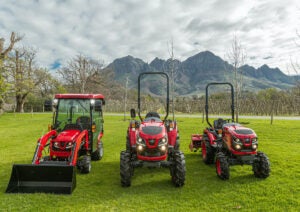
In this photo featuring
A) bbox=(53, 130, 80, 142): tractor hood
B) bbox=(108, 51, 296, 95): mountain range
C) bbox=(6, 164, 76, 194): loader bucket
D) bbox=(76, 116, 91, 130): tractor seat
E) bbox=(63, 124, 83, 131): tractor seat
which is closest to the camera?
bbox=(6, 164, 76, 194): loader bucket

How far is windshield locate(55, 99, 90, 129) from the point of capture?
644 centimetres

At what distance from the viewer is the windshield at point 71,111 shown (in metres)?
6.44

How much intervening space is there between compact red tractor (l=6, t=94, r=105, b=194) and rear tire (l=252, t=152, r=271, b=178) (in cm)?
400

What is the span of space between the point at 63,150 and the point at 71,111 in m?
1.52

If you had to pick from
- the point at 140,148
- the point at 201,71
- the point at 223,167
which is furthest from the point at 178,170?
the point at 201,71

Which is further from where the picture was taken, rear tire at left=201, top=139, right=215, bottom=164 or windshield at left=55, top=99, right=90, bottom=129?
windshield at left=55, top=99, right=90, bottom=129

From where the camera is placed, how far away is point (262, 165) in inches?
195

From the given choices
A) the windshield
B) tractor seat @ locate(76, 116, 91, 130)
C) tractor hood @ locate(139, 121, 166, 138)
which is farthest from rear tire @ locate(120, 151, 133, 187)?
the windshield

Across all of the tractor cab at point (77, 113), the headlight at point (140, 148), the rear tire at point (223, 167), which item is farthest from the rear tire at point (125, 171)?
the rear tire at point (223, 167)

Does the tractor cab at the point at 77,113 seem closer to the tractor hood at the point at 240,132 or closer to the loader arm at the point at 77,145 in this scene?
the loader arm at the point at 77,145

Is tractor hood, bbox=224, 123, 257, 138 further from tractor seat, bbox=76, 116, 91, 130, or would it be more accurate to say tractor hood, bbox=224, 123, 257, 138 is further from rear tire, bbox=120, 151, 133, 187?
tractor seat, bbox=76, 116, 91, 130

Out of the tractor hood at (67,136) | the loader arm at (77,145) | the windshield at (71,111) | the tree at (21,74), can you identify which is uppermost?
the tree at (21,74)

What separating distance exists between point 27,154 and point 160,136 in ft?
18.8

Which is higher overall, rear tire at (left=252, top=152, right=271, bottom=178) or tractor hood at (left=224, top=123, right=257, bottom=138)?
tractor hood at (left=224, top=123, right=257, bottom=138)
